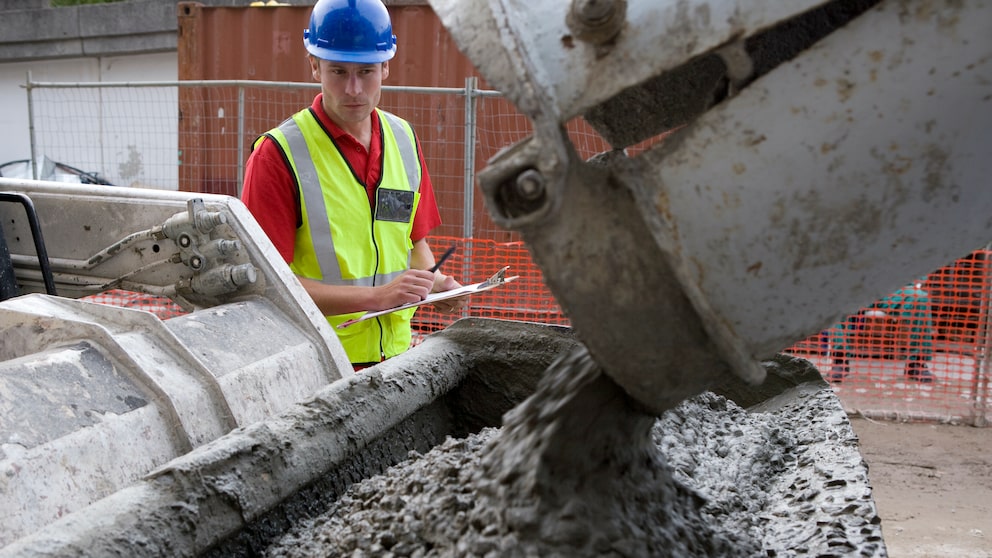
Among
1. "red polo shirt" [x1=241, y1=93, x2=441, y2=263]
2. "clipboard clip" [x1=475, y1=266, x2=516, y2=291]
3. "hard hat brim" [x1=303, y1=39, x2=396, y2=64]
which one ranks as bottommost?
"clipboard clip" [x1=475, y1=266, x2=516, y2=291]

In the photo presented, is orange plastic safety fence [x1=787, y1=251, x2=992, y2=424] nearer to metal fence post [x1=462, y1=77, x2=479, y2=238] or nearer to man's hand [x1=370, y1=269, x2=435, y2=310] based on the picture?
metal fence post [x1=462, y1=77, x2=479, y2=238]

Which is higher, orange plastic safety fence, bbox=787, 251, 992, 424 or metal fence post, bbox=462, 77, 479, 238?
metal fence post, bbox=462, 77, 479, 238

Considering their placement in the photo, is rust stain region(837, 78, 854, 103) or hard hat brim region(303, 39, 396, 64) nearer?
rust stain region(837, 78, 854, 103)

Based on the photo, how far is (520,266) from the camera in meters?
7.32

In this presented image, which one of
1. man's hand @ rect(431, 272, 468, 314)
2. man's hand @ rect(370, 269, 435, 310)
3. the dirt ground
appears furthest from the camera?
the dirt ground

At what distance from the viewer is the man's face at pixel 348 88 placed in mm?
3271

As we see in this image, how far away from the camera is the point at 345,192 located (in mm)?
3287

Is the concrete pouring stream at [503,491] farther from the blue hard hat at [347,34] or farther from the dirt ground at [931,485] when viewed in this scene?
the dirt ground at [931,485]

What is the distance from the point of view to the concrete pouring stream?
1421 millimetres

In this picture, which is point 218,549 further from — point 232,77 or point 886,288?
point 232,77

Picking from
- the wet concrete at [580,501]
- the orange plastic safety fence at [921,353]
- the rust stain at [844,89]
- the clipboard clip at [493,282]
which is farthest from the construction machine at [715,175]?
the orange plastic safety fence at [921,353]

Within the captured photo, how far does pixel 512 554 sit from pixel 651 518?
293mm

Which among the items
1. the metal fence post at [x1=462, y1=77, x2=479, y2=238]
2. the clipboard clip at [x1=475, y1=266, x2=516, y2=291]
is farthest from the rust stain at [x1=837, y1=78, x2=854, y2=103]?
the metal fence post at [x1=462, y1=77, x2=479, y2=238]

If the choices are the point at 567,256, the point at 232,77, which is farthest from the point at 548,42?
the point at 232,77
